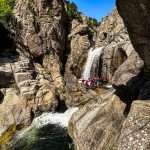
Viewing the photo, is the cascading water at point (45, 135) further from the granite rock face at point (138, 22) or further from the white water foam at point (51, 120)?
the granite rock face at point (138, 22)

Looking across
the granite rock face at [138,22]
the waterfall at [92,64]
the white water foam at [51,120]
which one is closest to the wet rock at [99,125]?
the granite rock face at [138,22]

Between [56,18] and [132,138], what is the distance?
46.2 meters

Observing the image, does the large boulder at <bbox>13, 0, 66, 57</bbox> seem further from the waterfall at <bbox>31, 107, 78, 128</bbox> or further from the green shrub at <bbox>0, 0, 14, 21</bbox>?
the waterfall at <bbox>31, 107, 78, 128</bbox>

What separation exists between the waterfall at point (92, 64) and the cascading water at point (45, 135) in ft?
37.7

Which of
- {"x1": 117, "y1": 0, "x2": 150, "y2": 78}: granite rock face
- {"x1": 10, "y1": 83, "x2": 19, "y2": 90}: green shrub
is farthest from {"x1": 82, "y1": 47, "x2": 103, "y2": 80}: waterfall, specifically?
{"x1": 117, "y1": 0, "x2": 150, "y2": 78}: granite rock face

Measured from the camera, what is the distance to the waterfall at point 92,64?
53.7m

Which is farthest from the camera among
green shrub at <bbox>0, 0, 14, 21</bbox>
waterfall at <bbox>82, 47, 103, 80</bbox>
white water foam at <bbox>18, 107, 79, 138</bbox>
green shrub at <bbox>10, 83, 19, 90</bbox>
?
green shrub at <bbox>0, 0, 14, 21</bbox>

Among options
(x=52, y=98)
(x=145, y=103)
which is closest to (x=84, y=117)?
(x=145, y=103)

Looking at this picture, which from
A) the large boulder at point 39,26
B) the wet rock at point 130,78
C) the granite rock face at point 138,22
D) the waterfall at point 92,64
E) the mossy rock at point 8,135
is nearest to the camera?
the granite rock face at point 138,22

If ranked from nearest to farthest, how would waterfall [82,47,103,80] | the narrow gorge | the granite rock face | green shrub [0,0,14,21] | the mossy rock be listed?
the granite rock face < the narrow gorge < the mossy rock < waterfall [82,47,103,80] < green shrub [0,0,14,21]

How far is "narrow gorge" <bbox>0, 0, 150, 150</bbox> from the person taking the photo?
55.8 feet

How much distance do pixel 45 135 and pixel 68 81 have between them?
1885cm

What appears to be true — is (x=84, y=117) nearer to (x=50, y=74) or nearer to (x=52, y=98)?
(x=52, y=98)

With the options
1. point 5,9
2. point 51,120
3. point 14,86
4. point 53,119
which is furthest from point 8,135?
point 5,9
